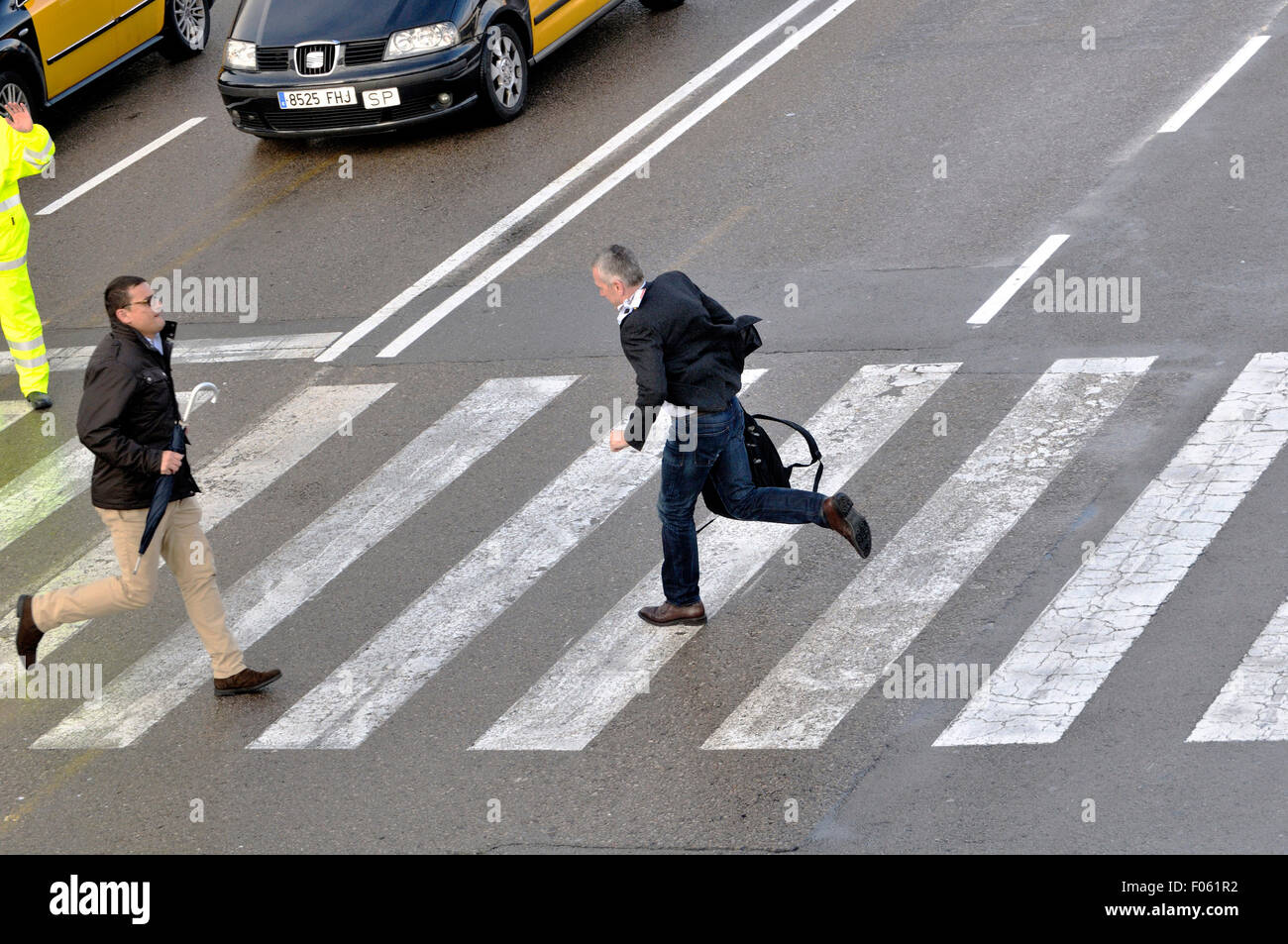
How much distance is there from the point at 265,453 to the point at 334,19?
545cm

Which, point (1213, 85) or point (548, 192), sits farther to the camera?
point (548, 192)

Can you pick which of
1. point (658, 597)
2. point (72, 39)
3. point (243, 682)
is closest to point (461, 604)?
point (658, 597)

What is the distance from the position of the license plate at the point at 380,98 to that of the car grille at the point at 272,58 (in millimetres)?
763

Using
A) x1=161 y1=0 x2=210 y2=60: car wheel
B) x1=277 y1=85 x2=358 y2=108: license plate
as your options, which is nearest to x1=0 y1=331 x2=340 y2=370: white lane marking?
x1=277 y1=85 x2=358 y2=108: license plate

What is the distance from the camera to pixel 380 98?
14602 millimetres

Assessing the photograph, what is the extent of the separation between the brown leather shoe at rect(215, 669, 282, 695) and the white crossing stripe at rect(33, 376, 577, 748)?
8.1 inches

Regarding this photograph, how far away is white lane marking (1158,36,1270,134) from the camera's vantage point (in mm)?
13070

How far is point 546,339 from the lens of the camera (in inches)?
459

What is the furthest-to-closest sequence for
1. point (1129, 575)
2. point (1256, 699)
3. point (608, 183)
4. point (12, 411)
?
1. point (608, 183)
2. point (12, 411)
3. point (1129, 575)
4. point (1256, 699)

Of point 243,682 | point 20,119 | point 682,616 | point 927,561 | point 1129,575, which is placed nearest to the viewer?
point 1129,575

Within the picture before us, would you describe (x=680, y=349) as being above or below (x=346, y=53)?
below

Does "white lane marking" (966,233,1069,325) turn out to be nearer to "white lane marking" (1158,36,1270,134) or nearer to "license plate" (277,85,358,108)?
"white lane marking" (1158,36,1270,134)

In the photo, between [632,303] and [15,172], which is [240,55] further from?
[632,303]

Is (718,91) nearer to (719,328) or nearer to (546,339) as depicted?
(546,339)
